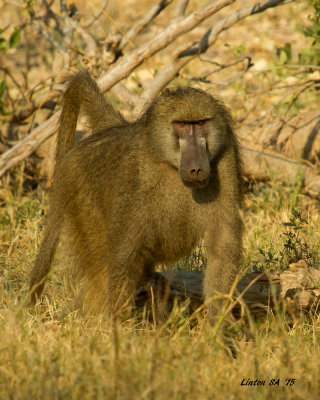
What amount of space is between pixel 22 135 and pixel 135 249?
2.94 m

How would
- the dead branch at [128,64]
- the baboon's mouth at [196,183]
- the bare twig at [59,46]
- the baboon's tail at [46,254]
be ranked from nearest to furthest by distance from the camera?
the baboon's mouth at [196,183]
the baboon's tail at [46,254]
the dead branch at [128,64]
the bare twig at [59,46]

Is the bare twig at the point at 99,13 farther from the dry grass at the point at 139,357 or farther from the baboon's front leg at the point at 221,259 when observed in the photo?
the baboon's front leg at the point at 221,259

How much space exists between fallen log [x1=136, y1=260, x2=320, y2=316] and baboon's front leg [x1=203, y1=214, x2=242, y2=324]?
0.30 m

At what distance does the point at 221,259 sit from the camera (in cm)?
308

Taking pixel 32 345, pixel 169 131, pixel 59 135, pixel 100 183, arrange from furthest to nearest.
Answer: pixel 59 135
pixel 100 183
pixel 169 131
pixel 32 345

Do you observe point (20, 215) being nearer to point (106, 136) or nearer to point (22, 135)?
point (22, 135)

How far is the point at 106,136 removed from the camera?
11.4ft

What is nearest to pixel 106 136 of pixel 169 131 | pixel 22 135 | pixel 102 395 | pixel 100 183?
pixel 100 183

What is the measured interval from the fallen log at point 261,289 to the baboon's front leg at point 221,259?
0.30m

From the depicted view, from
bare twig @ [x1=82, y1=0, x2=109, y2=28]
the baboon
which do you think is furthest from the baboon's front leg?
bare twig @ [x1=82, y1=0, x2=109, y2=28]

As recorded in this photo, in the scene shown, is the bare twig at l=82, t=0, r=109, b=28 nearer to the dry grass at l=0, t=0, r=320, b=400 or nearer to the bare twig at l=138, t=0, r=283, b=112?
the bare twig at l=138, t=0, r=283, b=112

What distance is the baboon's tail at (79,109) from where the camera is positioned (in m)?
3.72

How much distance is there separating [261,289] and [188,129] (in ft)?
3.22

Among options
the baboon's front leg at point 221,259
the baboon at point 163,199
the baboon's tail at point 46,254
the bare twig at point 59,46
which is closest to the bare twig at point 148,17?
the bare twig at point 59,46
